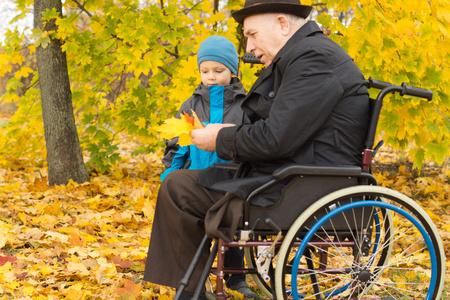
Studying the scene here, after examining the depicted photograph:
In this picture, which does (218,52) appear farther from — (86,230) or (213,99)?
(86,230)

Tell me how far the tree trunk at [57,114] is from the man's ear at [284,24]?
3.56m

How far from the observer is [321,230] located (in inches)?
78.6

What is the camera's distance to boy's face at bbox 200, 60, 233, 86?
2.75m

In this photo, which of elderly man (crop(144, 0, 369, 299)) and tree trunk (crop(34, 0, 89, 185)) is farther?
tree trunk (crop(34, 0, 89, 185))

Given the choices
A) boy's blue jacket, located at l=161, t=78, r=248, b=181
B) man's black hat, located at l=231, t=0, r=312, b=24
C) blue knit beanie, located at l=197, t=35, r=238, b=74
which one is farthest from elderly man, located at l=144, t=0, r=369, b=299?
blue knit beanie, located at l=197, t=35, r=238, b=74

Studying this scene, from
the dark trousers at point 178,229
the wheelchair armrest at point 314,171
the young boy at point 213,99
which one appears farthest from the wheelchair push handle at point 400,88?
the young boy at point 213,99

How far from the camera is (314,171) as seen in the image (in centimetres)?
Answer: 187

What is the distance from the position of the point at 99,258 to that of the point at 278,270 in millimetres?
1479

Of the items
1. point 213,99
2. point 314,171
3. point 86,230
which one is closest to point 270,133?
point 314,171

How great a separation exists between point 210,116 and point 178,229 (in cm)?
82

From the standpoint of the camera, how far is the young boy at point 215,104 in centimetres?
272

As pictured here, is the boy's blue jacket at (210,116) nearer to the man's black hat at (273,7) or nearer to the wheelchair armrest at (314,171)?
the man's black hat at (273,7)

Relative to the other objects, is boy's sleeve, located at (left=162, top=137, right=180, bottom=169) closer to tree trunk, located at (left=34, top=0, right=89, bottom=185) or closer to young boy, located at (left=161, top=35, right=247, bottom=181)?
young boy, located at (left=161, top=35, right=247, bottom=181)

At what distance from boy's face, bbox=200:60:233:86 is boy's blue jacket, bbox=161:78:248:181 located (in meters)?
0.05
